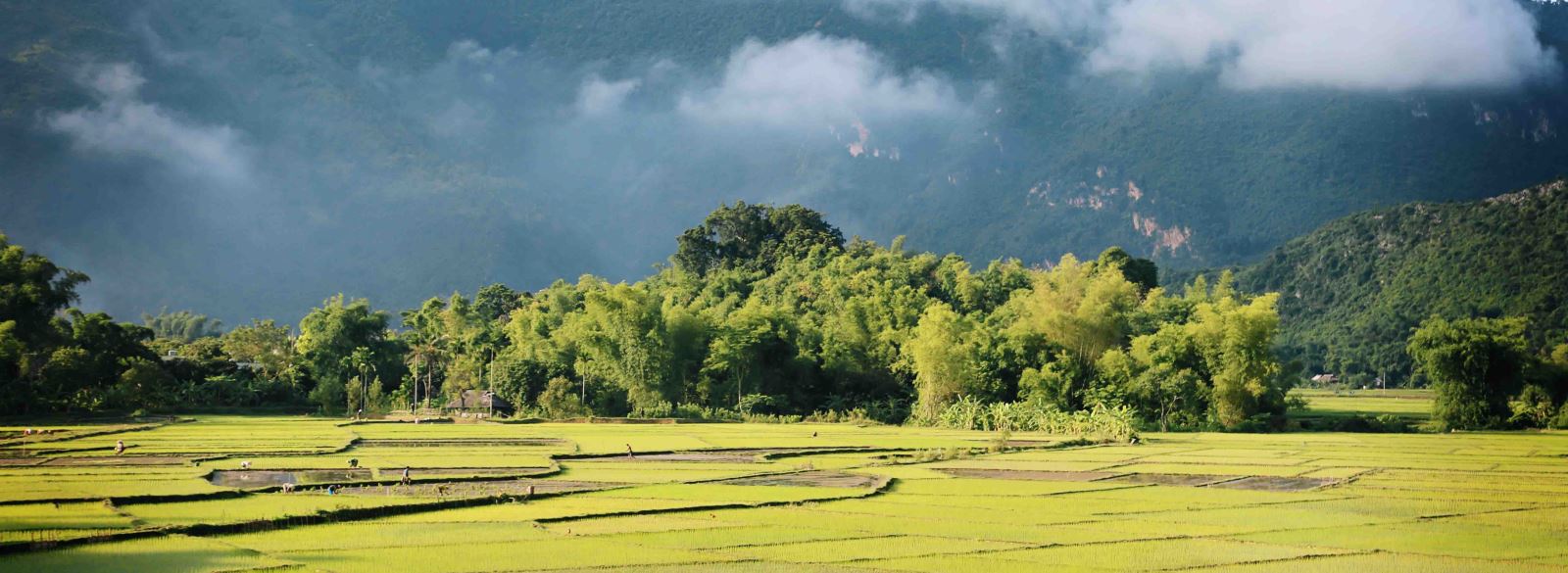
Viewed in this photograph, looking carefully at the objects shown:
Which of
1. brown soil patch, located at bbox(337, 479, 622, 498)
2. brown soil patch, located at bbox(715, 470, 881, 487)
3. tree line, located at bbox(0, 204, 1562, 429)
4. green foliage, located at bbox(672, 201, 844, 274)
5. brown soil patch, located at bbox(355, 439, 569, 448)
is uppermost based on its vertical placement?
green foliage, located at bbox(672, 201, 844, 274)

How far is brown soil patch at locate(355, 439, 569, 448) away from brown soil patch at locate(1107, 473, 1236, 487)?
16860 millimetres

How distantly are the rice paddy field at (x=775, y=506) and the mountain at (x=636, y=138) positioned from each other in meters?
88.1

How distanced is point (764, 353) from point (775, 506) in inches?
1468

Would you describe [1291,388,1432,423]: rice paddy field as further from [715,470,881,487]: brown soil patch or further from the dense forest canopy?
[715,470,881,487]: brown soil patch

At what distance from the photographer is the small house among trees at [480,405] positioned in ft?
195

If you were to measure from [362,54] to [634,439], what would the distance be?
155 meters

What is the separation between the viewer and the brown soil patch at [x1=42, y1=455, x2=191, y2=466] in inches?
1152

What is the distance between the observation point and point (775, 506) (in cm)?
2294

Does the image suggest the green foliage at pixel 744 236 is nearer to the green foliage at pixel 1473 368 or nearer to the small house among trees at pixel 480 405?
the small house among trees at pixel 480 405

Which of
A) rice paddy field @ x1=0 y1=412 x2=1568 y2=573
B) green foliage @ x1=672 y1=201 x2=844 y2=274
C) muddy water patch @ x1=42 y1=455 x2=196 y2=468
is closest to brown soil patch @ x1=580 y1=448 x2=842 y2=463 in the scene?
rice paddy field @ x1=0 y1=412 x2=1568 y2=573

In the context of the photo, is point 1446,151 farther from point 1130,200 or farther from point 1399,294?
point 1399,294

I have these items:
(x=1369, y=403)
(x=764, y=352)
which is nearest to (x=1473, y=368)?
(x=1369, y=403)

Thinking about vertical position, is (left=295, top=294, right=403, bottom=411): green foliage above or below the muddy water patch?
above

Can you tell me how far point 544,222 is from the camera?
153750mm
